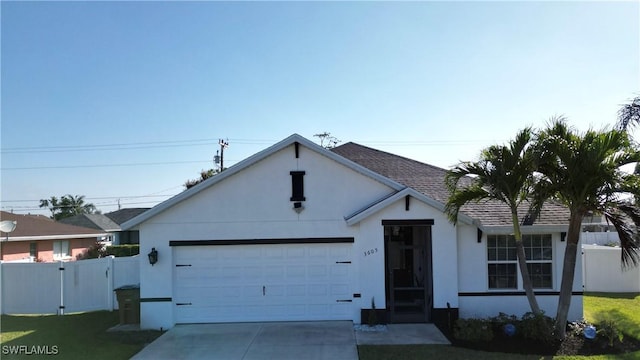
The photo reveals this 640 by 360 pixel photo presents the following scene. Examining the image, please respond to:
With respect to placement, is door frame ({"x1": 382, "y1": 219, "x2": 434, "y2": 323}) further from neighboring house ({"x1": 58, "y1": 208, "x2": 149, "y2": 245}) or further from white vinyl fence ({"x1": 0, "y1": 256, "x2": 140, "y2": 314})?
neighboring house ({"x1": 58, "y1": 208, "x2": 149, "y2": 245})

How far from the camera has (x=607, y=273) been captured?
16.8 meters

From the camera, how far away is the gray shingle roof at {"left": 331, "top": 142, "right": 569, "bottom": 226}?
12.2 meters

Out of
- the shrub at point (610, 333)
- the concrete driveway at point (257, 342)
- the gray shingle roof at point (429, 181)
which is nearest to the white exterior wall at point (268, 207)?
the concrete driveway at point (257, 342)

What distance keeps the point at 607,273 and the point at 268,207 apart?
13.2 meters

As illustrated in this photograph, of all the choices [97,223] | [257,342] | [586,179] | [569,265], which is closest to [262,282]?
[257,342]

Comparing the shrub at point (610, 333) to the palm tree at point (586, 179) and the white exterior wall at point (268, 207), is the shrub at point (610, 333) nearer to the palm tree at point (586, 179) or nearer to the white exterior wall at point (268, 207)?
the palm tree at point (586, 179)

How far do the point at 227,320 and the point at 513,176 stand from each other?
8.36 m

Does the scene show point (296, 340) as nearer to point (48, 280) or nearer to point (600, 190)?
point (600, 190)

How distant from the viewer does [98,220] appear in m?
46.8

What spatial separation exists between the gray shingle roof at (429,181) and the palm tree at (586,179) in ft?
6.63

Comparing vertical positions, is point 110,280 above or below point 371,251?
below

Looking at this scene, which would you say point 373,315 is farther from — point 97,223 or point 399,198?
point 97,223

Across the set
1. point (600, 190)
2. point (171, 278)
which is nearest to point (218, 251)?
point (171, 278)

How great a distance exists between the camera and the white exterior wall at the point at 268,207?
1256cm
